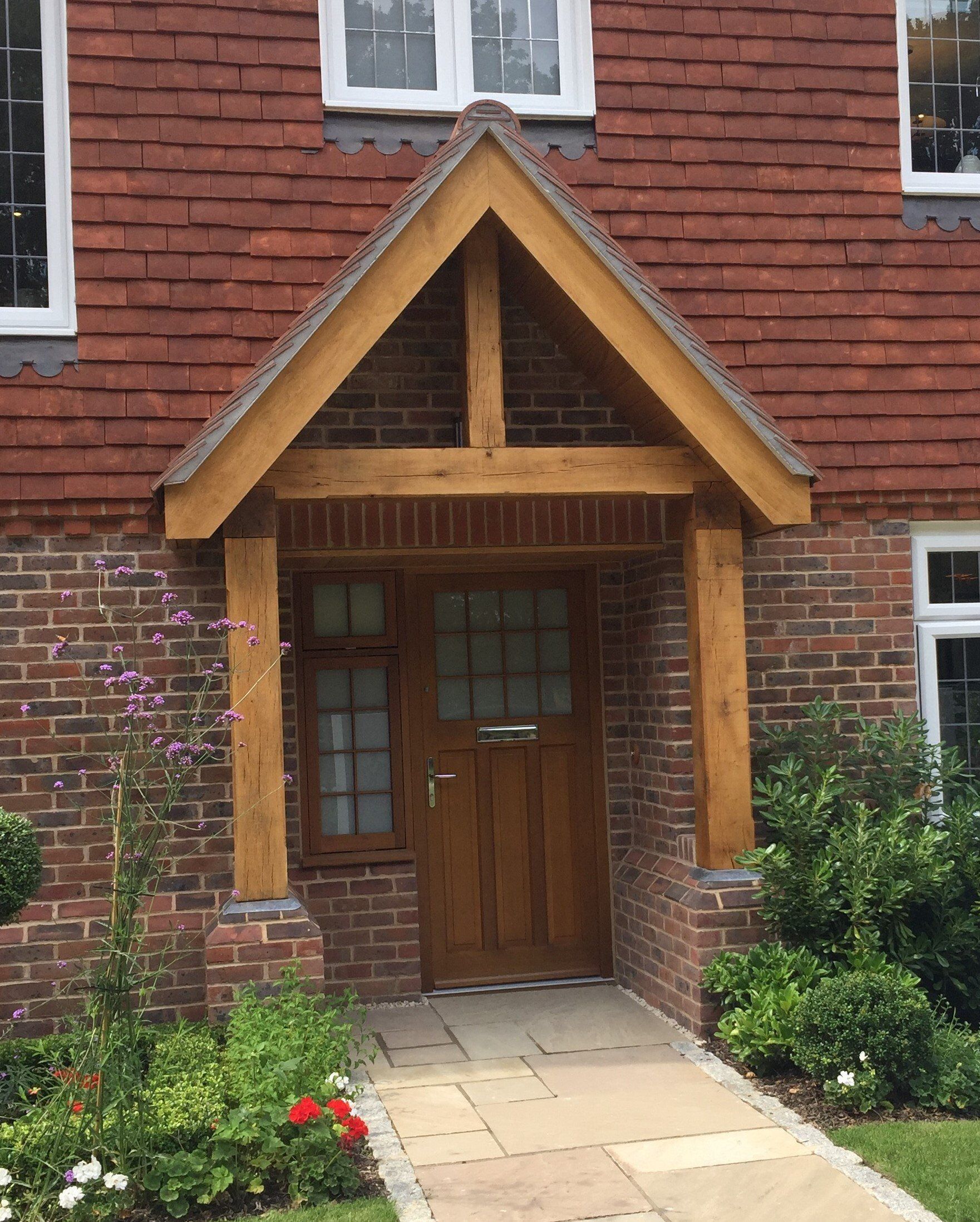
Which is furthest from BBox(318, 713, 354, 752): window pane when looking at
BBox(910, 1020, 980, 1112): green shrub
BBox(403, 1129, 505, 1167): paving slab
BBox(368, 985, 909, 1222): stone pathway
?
BBox(910, 1020, 980, 1112): green shrub

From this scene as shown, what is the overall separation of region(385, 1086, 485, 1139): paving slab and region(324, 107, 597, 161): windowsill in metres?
4.50

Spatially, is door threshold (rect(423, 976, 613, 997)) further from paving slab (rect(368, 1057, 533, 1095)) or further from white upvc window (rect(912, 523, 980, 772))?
white upvc window (rect(912, 523, 980, 772))

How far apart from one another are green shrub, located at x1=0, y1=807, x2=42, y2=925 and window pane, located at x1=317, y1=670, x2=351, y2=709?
2015 millimetres

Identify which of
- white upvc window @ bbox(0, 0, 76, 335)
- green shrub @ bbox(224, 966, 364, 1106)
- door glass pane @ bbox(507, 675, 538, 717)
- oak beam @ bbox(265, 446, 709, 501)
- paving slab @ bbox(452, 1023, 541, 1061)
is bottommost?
paving slab @ bbox(452, 1023, 541, 1061)

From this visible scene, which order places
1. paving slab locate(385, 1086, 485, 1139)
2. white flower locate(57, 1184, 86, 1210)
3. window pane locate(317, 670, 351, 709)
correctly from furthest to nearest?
window pane locate(317, 670, 351, 709)
paving slab locate(385, 1086, 485, 1139)
white flower locate(57, 1184, 86, 1210)

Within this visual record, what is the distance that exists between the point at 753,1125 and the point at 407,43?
546 centimetres

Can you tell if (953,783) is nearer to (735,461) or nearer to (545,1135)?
(735,461)

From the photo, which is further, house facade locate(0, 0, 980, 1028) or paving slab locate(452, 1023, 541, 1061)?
paving slab locate(452, 1023, 541, 1061)

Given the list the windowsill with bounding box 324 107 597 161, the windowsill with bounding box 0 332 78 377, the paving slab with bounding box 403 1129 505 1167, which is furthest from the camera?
the windowsill with bounding box 324 107 597 161

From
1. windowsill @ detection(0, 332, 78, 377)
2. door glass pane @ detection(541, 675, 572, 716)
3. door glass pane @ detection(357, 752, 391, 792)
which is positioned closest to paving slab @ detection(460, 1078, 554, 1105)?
door glass pane @ detection(357, 752, 391, 792)

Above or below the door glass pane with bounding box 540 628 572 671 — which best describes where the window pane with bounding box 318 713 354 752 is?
below

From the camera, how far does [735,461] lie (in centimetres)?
543

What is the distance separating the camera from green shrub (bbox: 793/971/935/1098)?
4.78m

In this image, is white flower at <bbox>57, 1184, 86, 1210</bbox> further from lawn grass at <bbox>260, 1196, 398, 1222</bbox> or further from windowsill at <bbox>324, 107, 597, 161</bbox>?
windowsill at <bbox>324, 107, 597, 161</bbox>
